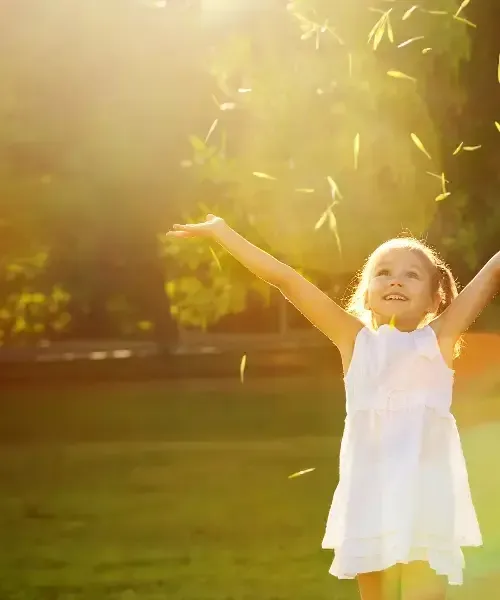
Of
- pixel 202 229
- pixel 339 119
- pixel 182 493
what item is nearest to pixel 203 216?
pixel 182 493

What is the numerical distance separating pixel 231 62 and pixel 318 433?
7.85 meters

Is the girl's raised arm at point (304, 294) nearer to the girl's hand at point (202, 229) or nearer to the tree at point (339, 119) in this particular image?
the girl's hand at point (202, 229)

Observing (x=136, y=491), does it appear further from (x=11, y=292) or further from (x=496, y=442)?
(x=11, y=292)

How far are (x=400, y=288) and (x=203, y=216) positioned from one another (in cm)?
914

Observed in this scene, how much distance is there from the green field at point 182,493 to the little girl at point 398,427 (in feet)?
10.7

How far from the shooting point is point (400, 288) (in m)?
4.13

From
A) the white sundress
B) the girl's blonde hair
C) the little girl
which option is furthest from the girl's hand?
the white sundress

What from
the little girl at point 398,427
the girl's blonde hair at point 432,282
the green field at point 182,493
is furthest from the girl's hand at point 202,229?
the green field at point 182,493

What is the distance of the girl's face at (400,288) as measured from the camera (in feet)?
13.5

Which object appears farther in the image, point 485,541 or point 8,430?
point 8,430

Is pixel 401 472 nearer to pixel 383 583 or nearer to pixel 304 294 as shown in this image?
pixel 383 583

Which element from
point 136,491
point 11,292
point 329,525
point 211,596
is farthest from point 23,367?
point 329,525

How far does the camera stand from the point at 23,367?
2442 centimetres

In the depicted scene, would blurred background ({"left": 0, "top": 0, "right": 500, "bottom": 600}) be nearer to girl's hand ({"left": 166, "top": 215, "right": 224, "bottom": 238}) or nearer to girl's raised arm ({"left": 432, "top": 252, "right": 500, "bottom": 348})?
girl's raised arm ({"left": 432, "top": 252, "right": 500, "bottom": 348})
